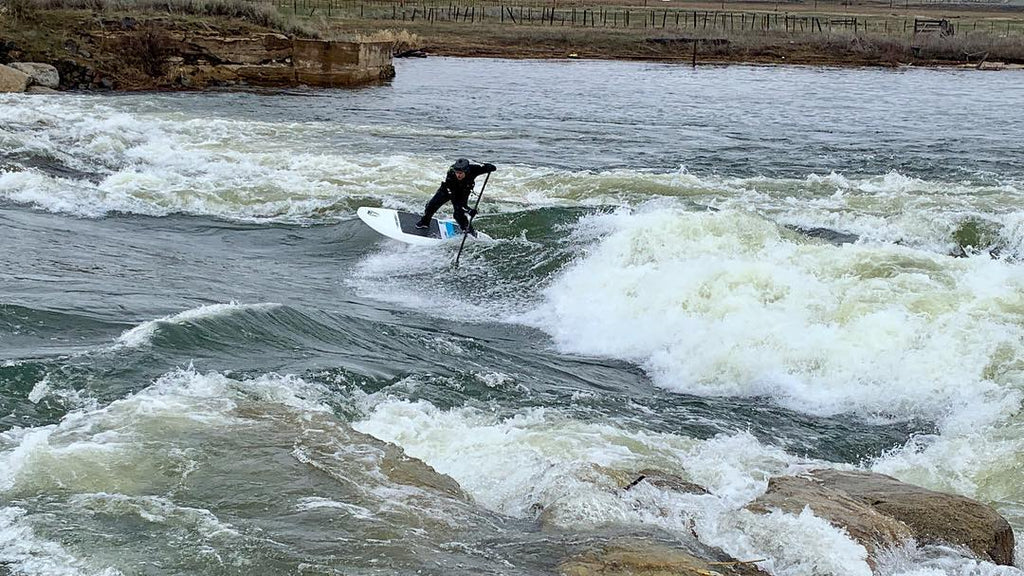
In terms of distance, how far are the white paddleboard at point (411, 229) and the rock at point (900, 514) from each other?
974 centimetres

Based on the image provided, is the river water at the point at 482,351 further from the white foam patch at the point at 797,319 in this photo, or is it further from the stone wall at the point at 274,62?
the stone wall at the point at 274,62

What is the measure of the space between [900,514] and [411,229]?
10810 millimetres

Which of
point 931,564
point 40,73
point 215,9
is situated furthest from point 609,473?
point 215,9

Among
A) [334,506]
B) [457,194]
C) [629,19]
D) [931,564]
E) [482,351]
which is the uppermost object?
[629,19]

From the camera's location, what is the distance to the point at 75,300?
11.5m

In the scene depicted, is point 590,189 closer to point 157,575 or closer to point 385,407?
point 385,407

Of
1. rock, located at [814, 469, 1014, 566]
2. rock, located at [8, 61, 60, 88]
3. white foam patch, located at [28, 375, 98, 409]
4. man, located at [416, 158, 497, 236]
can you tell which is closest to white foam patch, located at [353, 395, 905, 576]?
rock, located at [814, 469, 1014, 566]

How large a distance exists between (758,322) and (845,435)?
2506 millimetres

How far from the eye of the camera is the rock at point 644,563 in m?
5.81

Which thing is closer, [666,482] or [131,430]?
[666,482]

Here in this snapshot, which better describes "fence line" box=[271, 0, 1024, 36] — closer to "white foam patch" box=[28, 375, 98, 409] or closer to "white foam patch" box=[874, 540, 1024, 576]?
"white foam patch" box=[28, 375, 98, 409]

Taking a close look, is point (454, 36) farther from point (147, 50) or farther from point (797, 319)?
point (797, 319)

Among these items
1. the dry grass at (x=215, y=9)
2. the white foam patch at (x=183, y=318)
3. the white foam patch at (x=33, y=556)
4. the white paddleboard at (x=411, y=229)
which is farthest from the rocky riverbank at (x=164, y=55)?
the white foam patch at (x=33, y=556)

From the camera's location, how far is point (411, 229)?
55.3 feet
